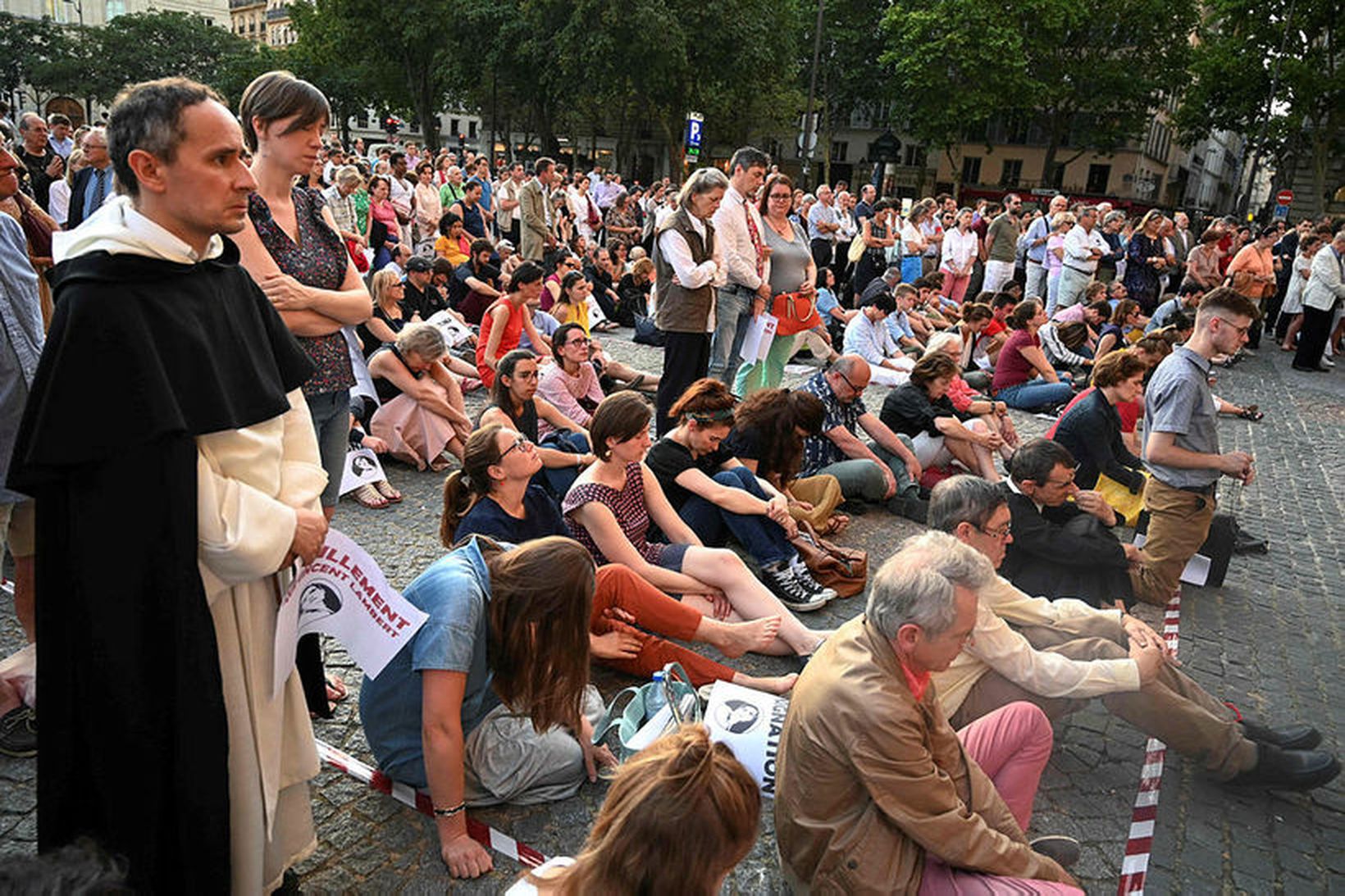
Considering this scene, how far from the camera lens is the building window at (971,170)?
57.1 meters

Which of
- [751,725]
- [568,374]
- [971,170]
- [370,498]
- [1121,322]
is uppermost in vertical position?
[971,170]

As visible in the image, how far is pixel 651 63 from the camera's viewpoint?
35406 mm

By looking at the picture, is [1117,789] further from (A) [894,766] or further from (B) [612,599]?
(B) [612,599]

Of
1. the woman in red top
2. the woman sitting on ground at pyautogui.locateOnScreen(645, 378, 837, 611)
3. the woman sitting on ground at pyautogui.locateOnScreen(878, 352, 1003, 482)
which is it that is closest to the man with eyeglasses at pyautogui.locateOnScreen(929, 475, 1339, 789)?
the woman sitting on ground at pyautogui.locateOnScreen(645, 378, 837, 611)

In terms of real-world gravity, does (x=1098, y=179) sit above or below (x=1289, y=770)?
above

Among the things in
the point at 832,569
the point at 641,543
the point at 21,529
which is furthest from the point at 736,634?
the point at 21,529

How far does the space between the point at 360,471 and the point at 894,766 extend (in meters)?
4.58

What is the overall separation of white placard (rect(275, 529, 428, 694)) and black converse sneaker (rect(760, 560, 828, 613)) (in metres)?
2.86

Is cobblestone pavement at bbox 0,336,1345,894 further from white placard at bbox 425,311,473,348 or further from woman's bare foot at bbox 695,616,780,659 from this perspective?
white placard at bbox 425,311,473,348

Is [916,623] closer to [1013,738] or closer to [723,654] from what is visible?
[1013,738]

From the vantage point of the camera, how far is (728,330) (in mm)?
7172

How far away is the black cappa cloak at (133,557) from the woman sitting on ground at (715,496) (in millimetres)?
3207

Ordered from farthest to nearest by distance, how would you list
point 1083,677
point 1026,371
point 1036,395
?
point 1026,371 → point 1036,395 → point 1083,677

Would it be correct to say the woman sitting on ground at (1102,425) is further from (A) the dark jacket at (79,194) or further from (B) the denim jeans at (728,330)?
(A) the dark jacket at (79,194)
